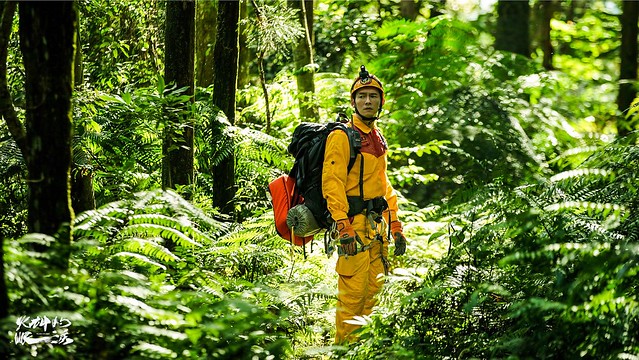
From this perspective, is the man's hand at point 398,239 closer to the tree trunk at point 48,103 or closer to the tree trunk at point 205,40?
the tree trunk at point 48,103

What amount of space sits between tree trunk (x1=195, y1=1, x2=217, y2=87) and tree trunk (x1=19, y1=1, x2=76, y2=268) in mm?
8755

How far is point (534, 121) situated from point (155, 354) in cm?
1179

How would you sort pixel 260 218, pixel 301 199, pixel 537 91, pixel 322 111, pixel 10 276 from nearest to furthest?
pixel 10 276 → pixel 301 199 → pixel 260 218 → pixel 322 111 → pixel 537 91

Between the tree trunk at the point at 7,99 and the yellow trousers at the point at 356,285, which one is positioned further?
the yellow trousers at the point at 356,285

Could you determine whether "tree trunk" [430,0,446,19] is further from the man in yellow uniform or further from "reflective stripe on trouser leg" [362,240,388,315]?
"reflective stripe on trouser leg" [362,240,388,315]

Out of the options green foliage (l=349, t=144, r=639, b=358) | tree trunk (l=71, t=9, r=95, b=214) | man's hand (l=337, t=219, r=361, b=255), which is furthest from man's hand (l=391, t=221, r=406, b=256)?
tree trunk (l=71, t=9, r=95, b=214)

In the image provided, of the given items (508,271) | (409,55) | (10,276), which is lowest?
(508,271)

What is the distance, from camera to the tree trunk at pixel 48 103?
351 cm

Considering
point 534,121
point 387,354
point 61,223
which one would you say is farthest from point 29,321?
point 534,121

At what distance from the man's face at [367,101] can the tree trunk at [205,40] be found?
6.09 m

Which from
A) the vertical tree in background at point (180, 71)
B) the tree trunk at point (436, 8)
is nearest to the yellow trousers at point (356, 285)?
the vertical tree in background at point (180, 71)

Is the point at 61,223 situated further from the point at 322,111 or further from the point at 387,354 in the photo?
the point at 322,111

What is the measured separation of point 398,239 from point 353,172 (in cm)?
88

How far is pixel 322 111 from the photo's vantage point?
1223 centimetres
